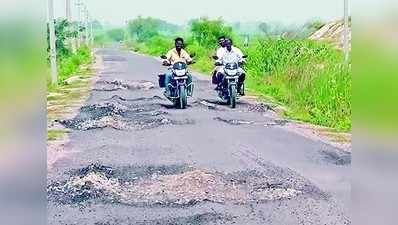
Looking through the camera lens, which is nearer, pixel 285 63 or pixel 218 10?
pixel 218 10

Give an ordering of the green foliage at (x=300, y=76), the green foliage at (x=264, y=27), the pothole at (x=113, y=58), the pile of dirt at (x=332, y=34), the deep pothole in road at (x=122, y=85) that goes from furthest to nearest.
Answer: the pothole at (x=113, y=58) < the deep pothole in road at (x=122, y=85) < the green foliage at (x=300, y=76) < the green foliage at (x=264, y=27) < the pile of dirt at (x=332, y=34)

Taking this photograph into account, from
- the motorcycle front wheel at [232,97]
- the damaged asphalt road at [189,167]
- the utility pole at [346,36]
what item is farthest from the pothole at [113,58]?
the utility pole at [346,36]

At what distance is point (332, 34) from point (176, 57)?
2.31ft

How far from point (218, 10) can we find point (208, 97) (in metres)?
0.46

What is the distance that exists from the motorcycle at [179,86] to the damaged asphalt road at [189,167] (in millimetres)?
34

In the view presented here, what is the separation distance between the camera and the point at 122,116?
3711 mm

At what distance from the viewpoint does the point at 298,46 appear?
3.78 m

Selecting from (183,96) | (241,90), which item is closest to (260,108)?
(241,90)

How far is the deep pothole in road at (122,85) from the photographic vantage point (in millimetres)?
3871

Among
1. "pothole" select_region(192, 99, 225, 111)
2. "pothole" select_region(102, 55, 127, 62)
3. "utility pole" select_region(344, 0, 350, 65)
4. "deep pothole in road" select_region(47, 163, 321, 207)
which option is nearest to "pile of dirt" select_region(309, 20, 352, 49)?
"utility pole" select_region(344, 0, 350, 65)

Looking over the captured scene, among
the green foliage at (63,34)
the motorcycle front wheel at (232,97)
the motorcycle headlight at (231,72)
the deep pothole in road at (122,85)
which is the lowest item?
the motorcycle front wheel at (232,97)

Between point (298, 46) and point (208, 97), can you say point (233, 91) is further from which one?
point (298, 46)

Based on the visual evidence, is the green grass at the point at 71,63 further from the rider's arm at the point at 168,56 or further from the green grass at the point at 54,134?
the rider's arm at the point at 168,56

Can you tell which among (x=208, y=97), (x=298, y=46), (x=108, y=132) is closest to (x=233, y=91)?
(x=208, y=97)
